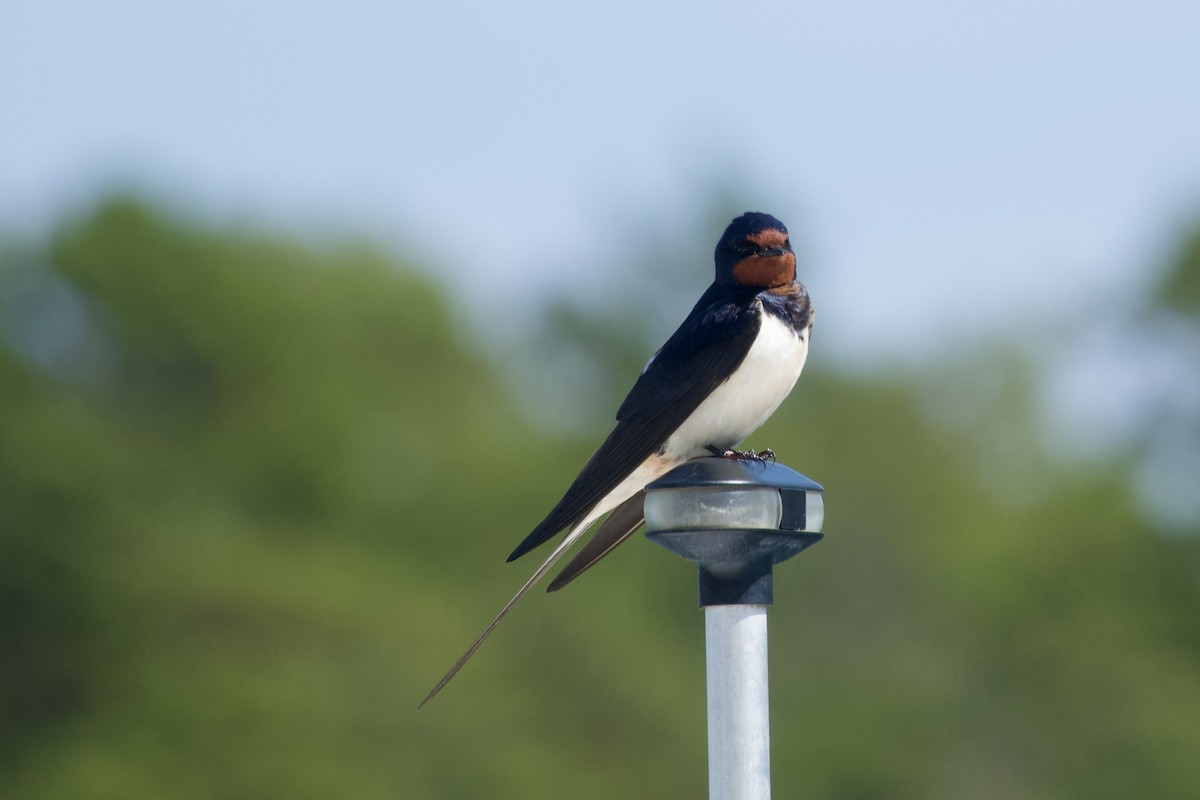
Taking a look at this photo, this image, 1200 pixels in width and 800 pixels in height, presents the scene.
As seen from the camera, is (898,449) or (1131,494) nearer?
(1131,494)

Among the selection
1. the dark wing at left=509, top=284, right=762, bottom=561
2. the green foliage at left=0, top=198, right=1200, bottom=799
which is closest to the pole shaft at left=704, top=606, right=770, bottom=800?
the dark wing at left=509, top=284, right=762, bottom=561

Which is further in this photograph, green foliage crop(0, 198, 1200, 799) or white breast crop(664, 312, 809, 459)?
green foliage crop(0, 198, 1200, 799)

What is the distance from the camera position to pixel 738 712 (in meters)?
3.61

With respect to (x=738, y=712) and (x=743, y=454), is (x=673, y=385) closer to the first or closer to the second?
→ (x=743, y=454)

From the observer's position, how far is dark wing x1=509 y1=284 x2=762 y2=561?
15.9ft

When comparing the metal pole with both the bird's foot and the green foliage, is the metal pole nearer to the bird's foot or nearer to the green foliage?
the bird's foot

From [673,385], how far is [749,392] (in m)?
0.21

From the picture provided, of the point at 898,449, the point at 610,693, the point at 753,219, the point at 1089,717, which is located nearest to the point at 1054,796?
the point at 1089,717

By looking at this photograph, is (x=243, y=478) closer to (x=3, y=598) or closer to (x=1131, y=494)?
(x=3, y=598)

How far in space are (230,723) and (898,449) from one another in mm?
16373

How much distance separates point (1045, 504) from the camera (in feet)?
105

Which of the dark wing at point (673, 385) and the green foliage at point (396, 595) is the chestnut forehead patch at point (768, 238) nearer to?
the dark wing at point (673, 385)

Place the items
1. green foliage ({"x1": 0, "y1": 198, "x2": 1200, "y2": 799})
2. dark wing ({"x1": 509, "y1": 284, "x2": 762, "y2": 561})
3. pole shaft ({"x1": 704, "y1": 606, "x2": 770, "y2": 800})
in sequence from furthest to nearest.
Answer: green foliage ({"x1": 0, "y1": 198, "x2": 1200, "y2": 799})
dark wing ({"x1": 509, "y1": 284, "x2": 762, "y2": 561})
pole shaft ({"x1": 704, "y1": 606, "x2": 770, "y2": 800})

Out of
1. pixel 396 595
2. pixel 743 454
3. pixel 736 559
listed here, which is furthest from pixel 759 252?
pixel 396 595
